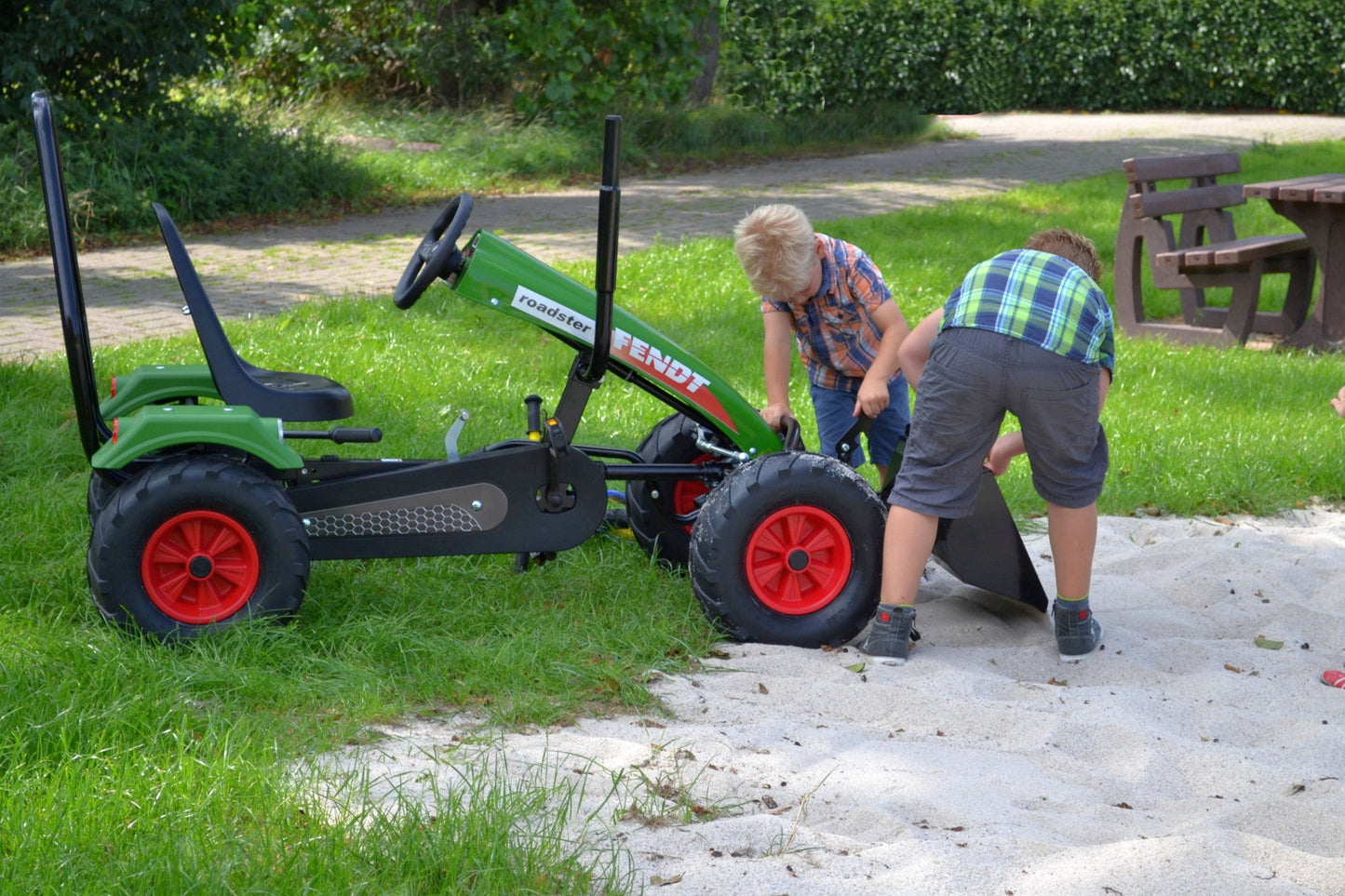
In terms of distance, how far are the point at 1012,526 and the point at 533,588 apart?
144 centimetres

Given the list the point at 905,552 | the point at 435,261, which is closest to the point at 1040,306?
the point at 905,552

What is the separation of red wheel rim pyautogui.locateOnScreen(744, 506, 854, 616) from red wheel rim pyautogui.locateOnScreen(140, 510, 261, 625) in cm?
133

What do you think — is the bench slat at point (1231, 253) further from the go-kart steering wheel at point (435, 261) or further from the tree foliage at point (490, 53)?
the tree foliage at point (490, 53)

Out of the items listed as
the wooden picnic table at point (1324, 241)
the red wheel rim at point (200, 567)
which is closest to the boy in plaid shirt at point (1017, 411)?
the red wheel rim at point (200, 567)

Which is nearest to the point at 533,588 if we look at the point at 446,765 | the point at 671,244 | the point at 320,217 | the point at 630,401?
the point at 446,765

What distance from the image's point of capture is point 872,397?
13.5 ft

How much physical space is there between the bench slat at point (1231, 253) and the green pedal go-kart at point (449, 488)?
15.6 ft

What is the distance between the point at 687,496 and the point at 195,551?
1577 mm

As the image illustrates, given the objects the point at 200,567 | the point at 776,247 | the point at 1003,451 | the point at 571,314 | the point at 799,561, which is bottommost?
the point at 799,561

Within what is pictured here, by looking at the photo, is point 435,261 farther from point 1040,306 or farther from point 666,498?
point 1040,306

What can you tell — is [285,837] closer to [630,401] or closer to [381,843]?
[381,843]

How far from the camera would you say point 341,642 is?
3.67 meters

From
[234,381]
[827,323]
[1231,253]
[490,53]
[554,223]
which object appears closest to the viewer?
[234,381]

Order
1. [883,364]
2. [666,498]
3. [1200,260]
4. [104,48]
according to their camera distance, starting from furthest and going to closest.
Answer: [104,48] → [1200,260] → [666,498] → [883,364]
